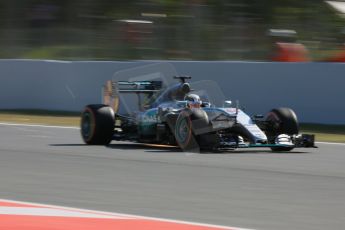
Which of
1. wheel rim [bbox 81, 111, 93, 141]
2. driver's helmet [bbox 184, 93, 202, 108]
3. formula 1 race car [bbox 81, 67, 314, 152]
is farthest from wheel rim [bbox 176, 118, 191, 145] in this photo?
wheel rim [bbox 81, 111, 93, 141]

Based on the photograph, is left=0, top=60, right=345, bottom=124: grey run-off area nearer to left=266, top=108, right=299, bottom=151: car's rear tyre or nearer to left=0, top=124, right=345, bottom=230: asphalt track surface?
left=0, top=124, right=345, bottom=230: asphalt track surface

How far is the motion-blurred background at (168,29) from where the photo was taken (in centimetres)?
2020

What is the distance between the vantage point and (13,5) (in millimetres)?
24703

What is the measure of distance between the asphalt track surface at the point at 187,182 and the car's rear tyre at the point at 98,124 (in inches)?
8.9

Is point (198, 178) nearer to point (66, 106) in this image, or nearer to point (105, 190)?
point (105, 190)

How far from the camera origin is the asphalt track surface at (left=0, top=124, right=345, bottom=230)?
23.1 ft

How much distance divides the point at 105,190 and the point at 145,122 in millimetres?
4532

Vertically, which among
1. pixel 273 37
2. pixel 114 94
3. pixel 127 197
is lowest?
pixel 127 197

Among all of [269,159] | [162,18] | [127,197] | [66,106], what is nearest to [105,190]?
[127,197]

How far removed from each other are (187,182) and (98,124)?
4071mm

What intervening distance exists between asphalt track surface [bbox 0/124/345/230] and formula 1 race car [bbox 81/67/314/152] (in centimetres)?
18

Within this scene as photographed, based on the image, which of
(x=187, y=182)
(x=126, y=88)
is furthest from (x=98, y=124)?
(x=187, y=182)

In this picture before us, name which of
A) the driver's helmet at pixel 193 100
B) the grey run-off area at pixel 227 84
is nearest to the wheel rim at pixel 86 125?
the driver's helmet at pixel 193 100

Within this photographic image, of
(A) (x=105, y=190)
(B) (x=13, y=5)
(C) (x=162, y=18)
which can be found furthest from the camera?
(B) (x=13, y=5)
